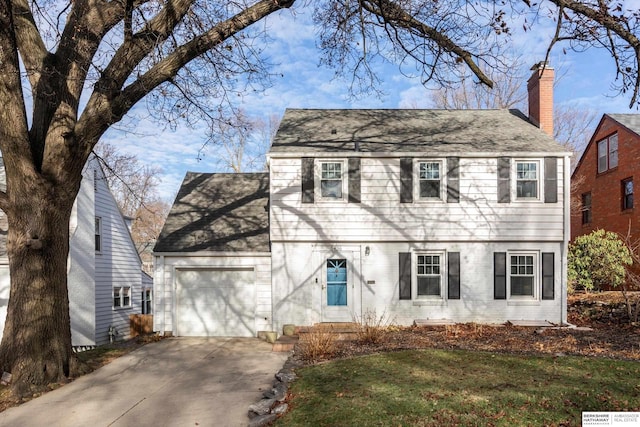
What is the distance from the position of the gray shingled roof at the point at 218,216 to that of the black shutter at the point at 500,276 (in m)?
6.86

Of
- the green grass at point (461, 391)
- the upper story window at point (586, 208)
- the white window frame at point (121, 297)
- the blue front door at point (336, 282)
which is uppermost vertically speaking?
the upper story window at point (586, 208)

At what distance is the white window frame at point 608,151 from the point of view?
2097 cm

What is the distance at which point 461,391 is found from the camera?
611cm

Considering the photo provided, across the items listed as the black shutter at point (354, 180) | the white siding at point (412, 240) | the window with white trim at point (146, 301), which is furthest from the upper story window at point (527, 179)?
the window with white trim at point (146, 301)

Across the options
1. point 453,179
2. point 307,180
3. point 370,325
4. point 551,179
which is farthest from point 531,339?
point 307,180

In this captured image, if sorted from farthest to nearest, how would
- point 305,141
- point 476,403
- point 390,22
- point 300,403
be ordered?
point 305,141 → point 390,22 → point 300,403 → point 476,403

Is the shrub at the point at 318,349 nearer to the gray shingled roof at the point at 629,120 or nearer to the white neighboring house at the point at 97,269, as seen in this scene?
the white neighboring house at the point at 97,269

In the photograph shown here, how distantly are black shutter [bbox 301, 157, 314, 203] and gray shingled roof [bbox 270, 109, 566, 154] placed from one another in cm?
33

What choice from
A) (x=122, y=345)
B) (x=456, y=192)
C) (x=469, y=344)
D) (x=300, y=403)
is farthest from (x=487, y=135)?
(x=122, y=345)

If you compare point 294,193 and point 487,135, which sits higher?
point 487,135

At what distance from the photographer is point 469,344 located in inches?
374

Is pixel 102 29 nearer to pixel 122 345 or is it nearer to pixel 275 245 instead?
pixel 275 245

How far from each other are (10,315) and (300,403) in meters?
5.50

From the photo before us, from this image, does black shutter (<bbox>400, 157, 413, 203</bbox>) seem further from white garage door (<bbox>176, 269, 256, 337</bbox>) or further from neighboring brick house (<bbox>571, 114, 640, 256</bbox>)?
neighboring brick house (<bbox>571, 114, 640, 256</bbox>)
